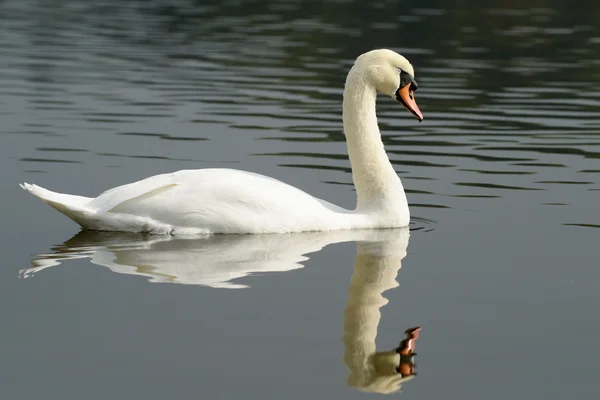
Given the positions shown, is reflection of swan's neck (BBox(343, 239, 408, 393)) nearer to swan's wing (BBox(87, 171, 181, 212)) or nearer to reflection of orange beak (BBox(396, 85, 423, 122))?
reflection of orange beak (BBox(396, 85, 423, 122))

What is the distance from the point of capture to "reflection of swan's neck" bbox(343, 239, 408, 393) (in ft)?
22.5

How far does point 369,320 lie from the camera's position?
798 centimetres

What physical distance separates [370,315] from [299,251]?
201cm

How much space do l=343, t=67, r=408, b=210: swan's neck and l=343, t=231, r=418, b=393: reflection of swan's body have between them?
1.38 feet

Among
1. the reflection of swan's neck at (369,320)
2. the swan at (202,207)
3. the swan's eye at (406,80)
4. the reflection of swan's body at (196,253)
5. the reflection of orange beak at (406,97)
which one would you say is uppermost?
the swan's eye at (406,80)

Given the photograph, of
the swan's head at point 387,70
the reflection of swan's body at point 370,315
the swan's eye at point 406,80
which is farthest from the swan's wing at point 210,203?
the swan's eye at point 406,80

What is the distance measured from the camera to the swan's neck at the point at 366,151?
11.2 meters

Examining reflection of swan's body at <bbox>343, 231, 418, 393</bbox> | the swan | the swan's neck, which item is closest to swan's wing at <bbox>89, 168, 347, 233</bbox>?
the swan

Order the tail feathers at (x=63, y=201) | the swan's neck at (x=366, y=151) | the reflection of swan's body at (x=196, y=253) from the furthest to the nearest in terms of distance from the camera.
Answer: the swan's neck at (x=366, y=151) < the tail feathers at (x=63, y=201) < the reflection of swan's body at (x=196, y=253)

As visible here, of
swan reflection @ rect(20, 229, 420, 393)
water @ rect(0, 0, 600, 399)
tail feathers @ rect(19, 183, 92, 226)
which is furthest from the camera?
tail feathers @ rect(19, 183, 92, 226)

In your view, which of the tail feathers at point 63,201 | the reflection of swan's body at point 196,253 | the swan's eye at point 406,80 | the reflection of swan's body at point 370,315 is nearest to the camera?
the reflection of swan's body at point 370,315

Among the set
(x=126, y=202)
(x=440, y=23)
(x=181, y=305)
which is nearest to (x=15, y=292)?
(x=181, y=305)

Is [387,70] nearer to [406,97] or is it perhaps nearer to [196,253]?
[406,97]

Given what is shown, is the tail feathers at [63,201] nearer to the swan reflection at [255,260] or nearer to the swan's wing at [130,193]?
the swan's wing at [130,193]
